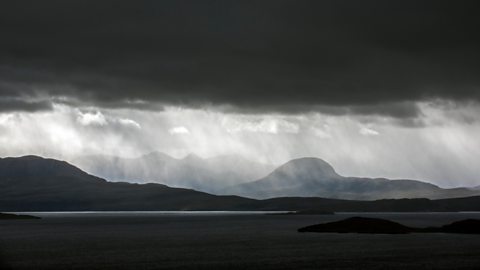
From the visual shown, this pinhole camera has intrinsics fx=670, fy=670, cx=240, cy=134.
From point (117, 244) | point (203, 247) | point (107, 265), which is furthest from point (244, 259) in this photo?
point (117, 244)

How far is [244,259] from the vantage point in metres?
127

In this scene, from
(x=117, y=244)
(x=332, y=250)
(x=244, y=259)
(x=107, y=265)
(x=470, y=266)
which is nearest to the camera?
(x=470, y=266)

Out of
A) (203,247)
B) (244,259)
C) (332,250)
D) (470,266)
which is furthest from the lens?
(203,247)

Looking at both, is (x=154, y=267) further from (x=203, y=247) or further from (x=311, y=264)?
(x=203, y=247)

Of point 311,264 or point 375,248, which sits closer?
point 311,264

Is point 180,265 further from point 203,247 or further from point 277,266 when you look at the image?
point 203,247

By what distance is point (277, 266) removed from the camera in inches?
4461

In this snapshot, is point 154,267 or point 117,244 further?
point 117,244

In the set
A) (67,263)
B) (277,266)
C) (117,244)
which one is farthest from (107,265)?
(117,244)

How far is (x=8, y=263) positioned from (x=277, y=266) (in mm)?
50048

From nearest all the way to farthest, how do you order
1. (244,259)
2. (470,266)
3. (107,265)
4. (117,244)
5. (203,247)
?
(470,266) → (107,265) → (244,259) → (203,247) → (117,244)

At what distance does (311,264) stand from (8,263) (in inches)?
2186

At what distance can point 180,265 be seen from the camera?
11625 cm

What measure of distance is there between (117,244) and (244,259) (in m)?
60.9
